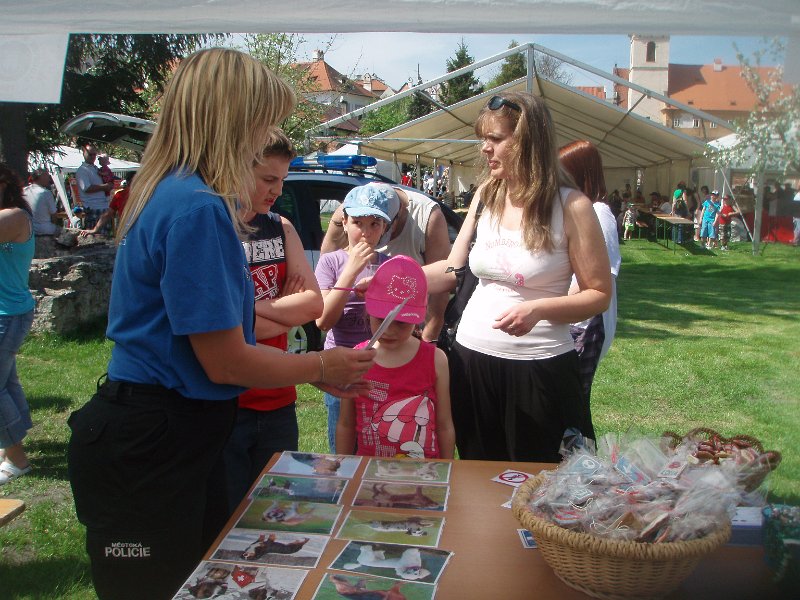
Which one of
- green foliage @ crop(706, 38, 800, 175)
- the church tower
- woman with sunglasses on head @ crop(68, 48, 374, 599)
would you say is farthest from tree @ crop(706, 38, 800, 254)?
woman with sunglasses on head @ crop(68, 48, 374, 599)

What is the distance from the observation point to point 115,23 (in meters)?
1.70

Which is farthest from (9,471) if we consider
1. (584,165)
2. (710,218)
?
(710,218)

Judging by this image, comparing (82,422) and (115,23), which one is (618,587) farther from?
(115,23)

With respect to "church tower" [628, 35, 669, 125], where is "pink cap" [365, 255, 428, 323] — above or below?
below

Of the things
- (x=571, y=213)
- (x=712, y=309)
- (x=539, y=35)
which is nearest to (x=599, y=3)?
(x=539, y=35)

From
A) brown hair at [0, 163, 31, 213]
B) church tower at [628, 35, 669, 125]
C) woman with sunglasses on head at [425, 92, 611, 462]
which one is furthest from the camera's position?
brown hair at [0, 163, 31, 213]

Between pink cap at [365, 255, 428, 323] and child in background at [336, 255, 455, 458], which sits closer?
pink cap at [365, 255, 428, 323]

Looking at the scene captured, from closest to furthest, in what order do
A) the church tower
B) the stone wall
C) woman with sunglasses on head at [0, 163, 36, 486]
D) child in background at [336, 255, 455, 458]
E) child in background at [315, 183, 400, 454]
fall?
the church tower < child in background at [336, 255, 455, 458] < child in background at [315, 183, 400, 454] < woman with sunglasses on head at [0, 163, 36, 486] < the stone wall

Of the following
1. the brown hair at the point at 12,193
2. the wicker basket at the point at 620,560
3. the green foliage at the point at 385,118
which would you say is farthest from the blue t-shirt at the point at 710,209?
the green foliage at the point at 385,118

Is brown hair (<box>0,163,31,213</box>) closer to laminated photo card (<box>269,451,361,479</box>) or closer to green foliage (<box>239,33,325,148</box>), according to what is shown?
green foliage (<box>239,33,325,148</box>)

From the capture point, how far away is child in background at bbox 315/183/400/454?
2.53m

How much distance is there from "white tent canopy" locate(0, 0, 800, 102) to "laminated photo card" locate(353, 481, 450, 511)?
1.11m

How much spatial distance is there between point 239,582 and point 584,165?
2284mm

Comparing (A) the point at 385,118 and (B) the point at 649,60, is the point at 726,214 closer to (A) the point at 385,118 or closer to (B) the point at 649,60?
(B) the point at 649,60
